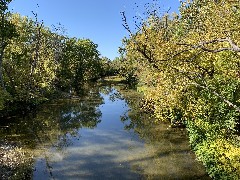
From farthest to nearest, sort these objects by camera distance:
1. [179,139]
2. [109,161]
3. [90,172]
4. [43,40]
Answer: [43,40] < [179,139] < [109,161] < [90,172]

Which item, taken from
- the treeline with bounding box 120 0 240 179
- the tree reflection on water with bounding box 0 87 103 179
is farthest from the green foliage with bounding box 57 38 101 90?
the treeline with bounding box 120 0 240 179

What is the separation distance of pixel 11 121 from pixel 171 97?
1031 inches

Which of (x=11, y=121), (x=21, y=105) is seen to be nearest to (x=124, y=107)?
(x=21, y=105)

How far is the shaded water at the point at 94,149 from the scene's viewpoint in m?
24.2

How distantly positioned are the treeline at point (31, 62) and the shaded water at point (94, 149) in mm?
5918

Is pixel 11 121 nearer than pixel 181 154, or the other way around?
pixel 181 154

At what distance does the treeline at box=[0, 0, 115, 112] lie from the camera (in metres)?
49.4

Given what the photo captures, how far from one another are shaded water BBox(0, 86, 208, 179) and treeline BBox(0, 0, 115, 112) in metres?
5.92

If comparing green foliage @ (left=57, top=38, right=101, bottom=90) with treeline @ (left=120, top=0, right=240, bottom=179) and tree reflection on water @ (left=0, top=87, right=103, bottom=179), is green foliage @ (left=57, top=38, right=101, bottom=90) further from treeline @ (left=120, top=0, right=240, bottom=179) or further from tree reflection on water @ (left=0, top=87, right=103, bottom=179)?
treeline @ (left=120, top=0, right=240, bottom=179)

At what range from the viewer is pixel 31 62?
224 feet

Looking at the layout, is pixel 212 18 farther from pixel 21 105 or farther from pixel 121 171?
pixel 21 105

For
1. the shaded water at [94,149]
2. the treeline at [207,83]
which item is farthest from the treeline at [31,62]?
the treeline at [207,83]

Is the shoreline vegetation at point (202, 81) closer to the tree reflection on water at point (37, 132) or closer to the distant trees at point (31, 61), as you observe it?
the distant trees at point (31, 61)

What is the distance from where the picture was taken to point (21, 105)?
52.1 m
